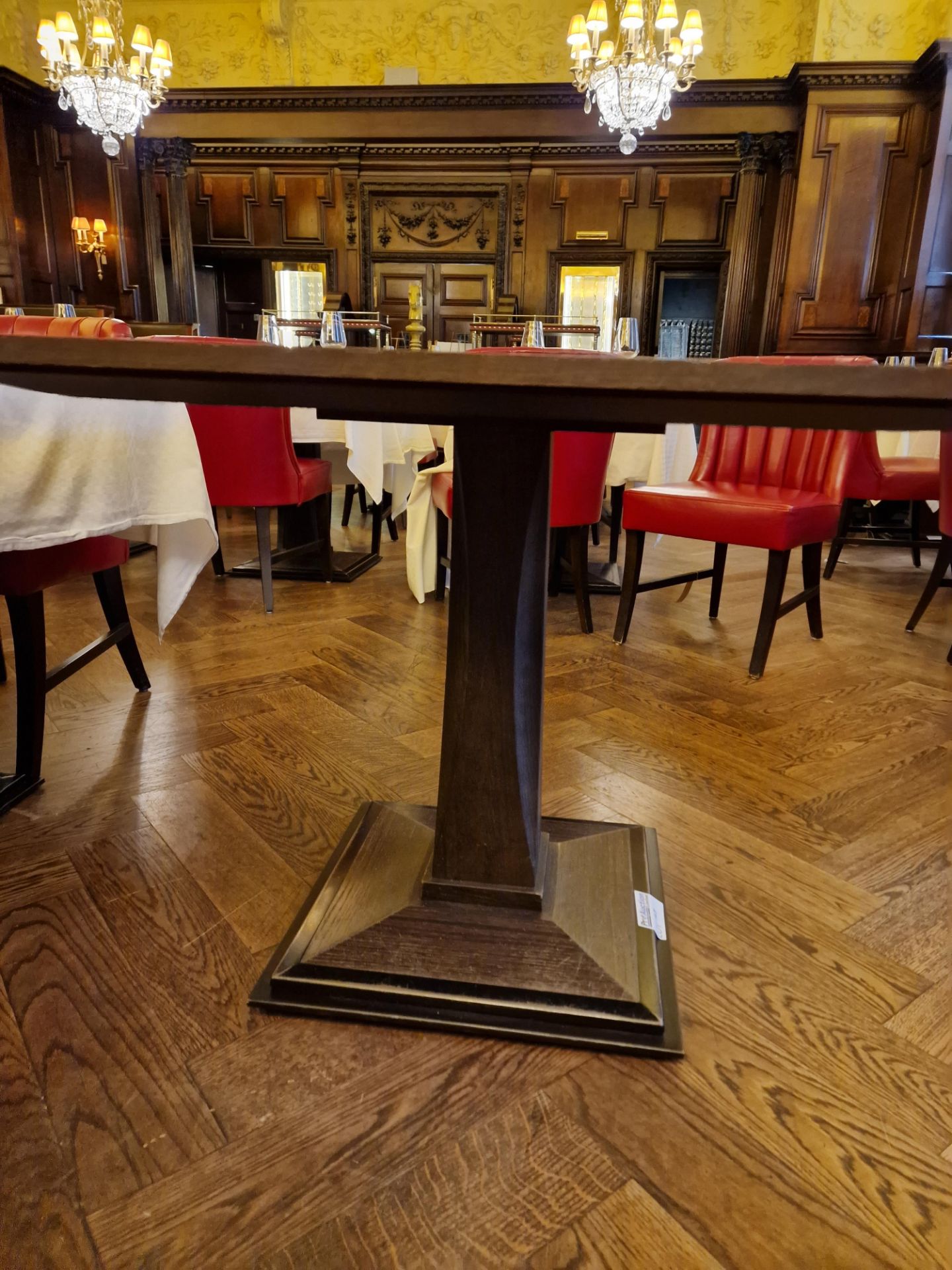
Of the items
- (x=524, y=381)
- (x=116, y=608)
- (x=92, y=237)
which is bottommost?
(x=116, y=608)

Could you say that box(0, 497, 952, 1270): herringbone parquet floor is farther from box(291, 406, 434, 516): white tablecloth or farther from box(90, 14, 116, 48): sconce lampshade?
box(90, 14, 116, 48): sconce lampshade

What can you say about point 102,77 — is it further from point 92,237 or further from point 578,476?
point 578,476

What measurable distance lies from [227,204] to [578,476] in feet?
20.6

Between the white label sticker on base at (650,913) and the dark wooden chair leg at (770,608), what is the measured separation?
4.02ft

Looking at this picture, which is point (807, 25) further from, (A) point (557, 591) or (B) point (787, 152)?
(A) point (557, 591)

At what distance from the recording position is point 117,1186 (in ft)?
2.48

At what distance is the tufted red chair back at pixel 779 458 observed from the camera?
7.25 feet

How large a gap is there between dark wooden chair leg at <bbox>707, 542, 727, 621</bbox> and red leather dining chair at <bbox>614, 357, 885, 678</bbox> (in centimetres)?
8


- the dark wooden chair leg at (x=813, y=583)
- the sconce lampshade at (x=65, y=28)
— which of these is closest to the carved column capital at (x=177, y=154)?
the sconce lampshade at (x=65, y=28)

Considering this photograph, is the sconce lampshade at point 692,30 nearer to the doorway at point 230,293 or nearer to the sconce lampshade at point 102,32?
the sconce lampshade at point 102,32

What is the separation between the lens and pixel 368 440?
297 centimetres

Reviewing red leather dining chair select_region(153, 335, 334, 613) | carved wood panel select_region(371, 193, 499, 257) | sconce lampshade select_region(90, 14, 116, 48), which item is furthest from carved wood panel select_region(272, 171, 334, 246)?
red leather dining chair select_region(153, 335, 334, 613)

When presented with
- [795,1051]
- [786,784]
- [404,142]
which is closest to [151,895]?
[795,1051]

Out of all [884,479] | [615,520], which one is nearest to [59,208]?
[615,520]
